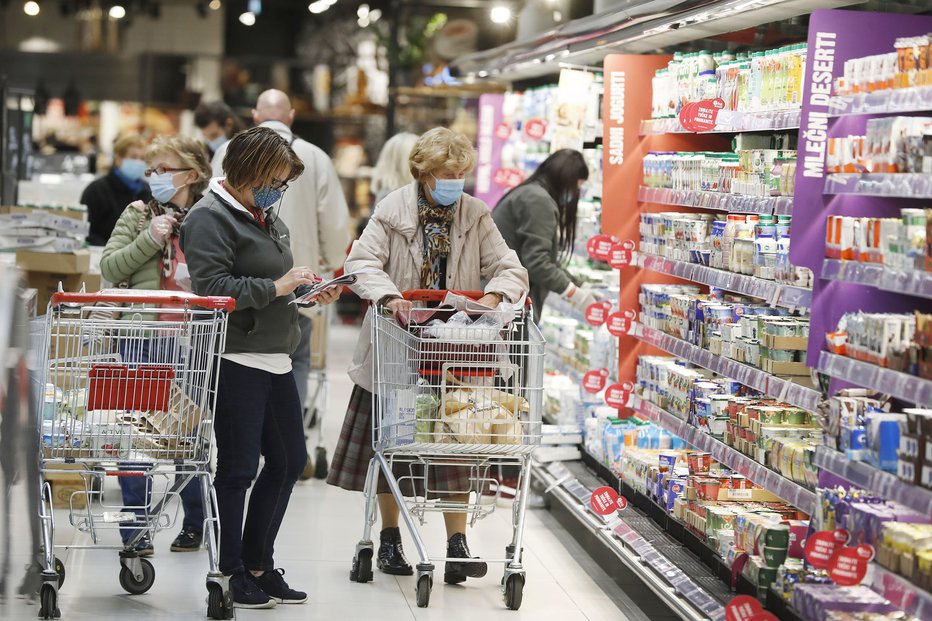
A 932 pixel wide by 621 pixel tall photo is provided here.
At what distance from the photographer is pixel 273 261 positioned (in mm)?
4742

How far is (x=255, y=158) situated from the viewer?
183 inches

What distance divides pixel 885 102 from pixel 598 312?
9.39 feet

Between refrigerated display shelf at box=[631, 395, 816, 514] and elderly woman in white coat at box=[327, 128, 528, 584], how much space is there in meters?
0.91

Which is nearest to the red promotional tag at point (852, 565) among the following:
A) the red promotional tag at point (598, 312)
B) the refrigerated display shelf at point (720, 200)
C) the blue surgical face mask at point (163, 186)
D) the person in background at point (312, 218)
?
the refrigerated display shelf at point (720, 200)

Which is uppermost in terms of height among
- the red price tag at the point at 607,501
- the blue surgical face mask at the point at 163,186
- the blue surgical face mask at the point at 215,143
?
the blue surgical face mask at the point at 215,143

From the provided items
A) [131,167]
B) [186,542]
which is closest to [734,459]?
[186,542]

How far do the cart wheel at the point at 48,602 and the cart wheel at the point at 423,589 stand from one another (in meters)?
1.32

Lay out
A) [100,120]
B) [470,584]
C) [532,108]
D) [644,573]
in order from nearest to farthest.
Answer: [644,573]
[470,584]
[532,108]
[100,120]

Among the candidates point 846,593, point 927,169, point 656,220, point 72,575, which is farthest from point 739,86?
point 72,575

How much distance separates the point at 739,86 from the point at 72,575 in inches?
129

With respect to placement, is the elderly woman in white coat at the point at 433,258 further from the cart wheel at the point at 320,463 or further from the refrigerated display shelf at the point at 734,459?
the cart wheel at the point at 320,463

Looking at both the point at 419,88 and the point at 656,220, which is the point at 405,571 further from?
the point at 419,88

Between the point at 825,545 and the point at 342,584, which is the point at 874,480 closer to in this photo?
the point at 825,545

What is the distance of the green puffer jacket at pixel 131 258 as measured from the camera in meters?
5.77
